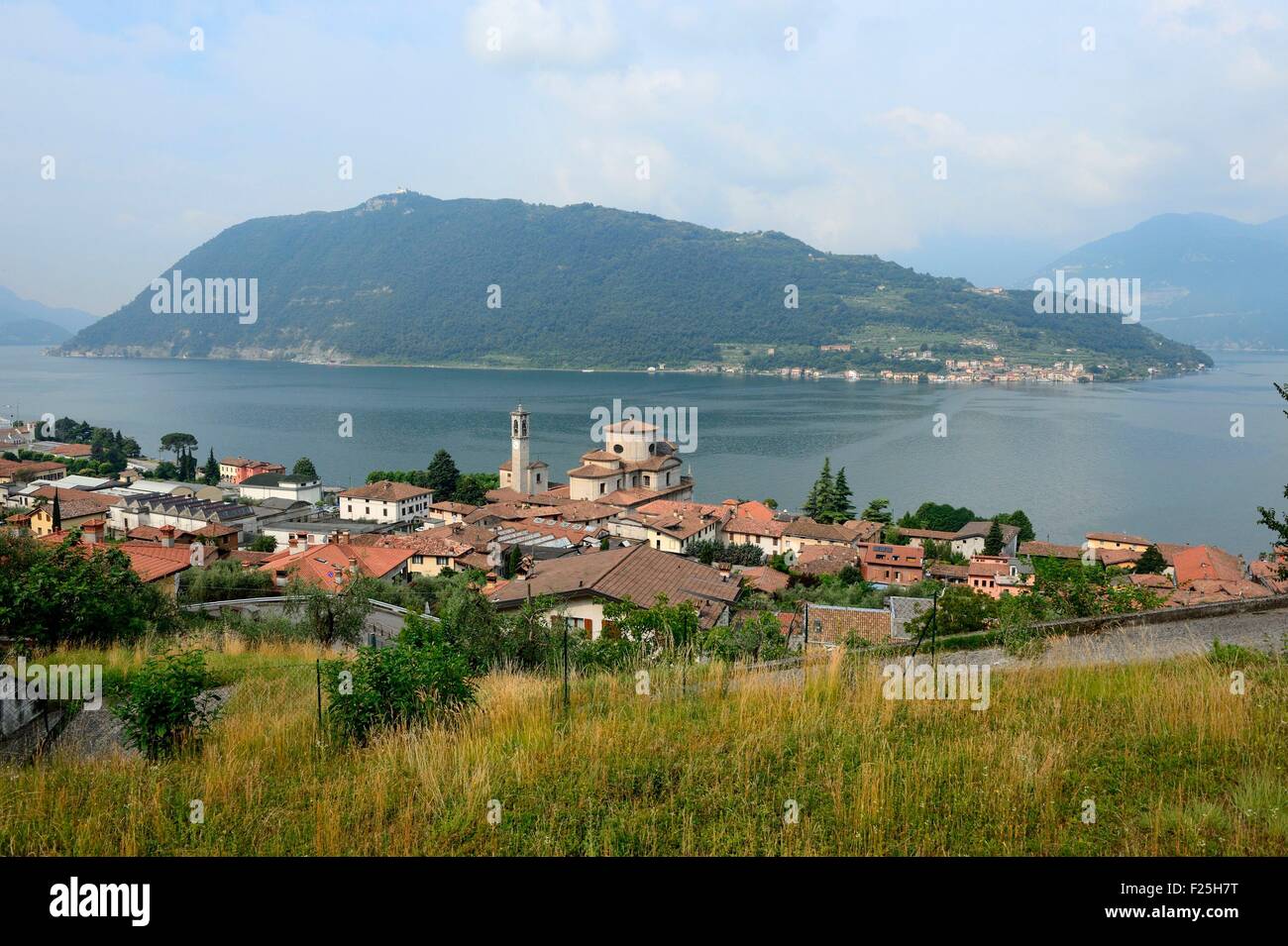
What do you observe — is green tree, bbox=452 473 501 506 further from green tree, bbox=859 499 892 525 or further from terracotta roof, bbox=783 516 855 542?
green tree, bbox=859 499 892 525

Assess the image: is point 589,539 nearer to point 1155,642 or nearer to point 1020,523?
point 1020,523

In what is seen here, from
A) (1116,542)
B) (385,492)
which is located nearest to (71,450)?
(385,492)

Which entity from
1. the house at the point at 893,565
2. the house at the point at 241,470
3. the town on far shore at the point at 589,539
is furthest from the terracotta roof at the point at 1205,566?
the house at the point at 241,470

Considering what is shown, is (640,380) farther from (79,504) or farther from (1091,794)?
(1091,794)
